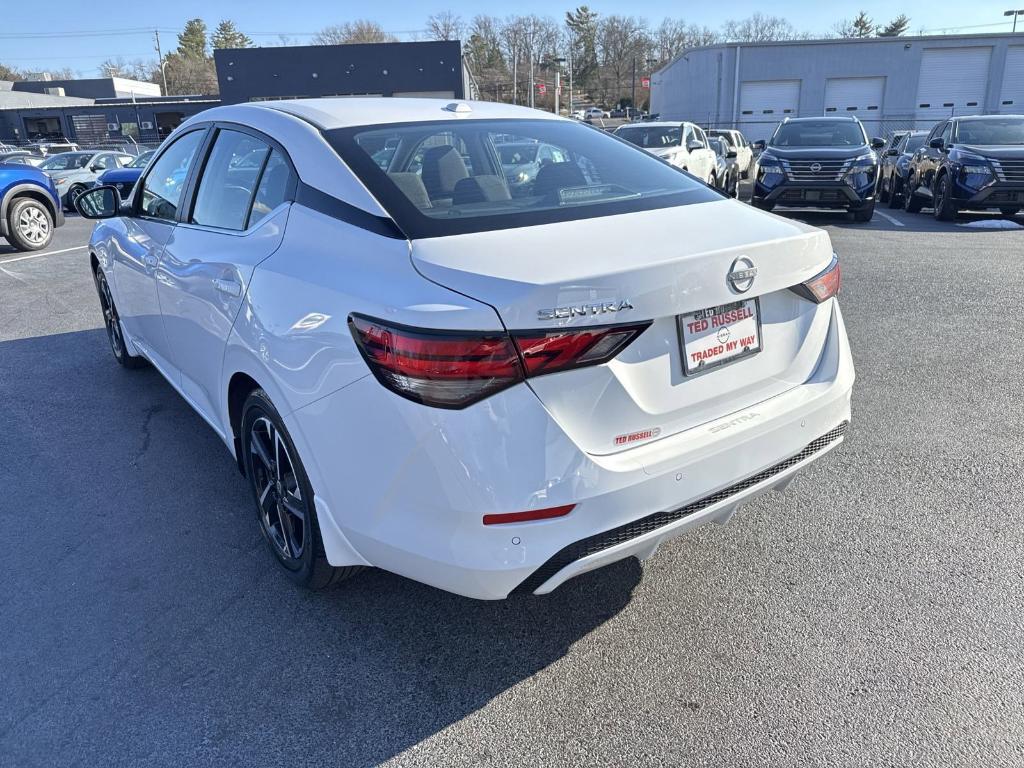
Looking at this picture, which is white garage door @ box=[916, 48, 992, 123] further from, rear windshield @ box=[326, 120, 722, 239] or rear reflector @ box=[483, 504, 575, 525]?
rear reflector @ box=[483, 504, 575, 525]

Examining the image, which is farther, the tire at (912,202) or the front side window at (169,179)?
the tire at (912,202)

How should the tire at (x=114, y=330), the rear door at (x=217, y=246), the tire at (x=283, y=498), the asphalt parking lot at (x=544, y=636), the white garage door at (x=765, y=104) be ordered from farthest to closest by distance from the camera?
the white garage door at (x=765, y=104)
the tire at (x=114, y=330)
the rear door at (x=217, y=246)
the tire at (x=283, y=498)
the asphalt parking lot at (x=544, y=636)

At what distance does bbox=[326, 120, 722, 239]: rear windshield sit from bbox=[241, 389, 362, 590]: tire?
0.87 meters

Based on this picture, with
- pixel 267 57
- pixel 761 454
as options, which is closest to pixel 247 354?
pixel 761 454

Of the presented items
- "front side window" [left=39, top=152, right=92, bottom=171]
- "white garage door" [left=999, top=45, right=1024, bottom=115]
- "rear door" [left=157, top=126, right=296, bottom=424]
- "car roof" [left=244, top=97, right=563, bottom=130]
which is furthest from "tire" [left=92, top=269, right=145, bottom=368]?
"white garage door" [left=999, top=45, right=1024, bottom=115]

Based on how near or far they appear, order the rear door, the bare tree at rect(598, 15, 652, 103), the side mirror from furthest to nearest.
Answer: the bare tree at rect(598, 15, 652, 103), the side mirror, the rear door

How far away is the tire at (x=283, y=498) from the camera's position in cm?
259

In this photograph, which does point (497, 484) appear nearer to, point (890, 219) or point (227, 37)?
point (890, 219)

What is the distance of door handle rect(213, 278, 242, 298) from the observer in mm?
2776

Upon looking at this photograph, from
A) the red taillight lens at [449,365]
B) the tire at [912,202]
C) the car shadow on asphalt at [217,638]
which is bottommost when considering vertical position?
the tire at [912,202]

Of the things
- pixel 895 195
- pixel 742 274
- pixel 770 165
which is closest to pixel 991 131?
pixel 895 195

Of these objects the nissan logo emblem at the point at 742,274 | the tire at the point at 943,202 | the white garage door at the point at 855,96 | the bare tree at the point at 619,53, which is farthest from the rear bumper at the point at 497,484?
the bare tree at the point at 619,53

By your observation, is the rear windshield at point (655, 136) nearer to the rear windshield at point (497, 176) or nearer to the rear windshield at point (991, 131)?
the rear windshield at point (991, 131)

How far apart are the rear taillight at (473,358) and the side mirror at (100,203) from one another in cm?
333
